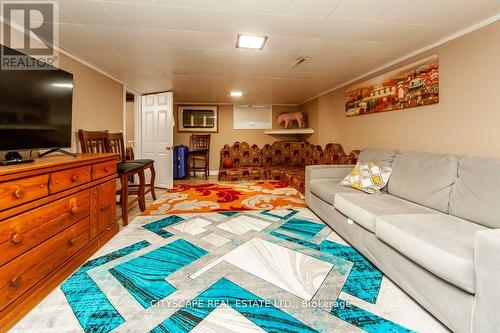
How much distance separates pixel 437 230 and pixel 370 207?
0.56 meters

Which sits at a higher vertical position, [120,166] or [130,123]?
[130,123]

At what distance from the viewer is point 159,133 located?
491cm

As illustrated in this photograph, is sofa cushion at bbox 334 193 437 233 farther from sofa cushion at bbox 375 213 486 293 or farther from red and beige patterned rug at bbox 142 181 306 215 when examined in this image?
red and beige patterned rug at bbox 142 181 306 215

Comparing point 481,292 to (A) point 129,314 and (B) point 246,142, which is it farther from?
(B) point 246,142

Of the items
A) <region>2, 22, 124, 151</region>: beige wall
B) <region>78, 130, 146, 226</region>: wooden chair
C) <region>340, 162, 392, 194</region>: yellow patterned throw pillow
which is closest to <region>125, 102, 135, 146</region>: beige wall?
<region>2, 22, 124, 151</region>: beige wall

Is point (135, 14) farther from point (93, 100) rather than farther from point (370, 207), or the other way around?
point (370, 207)

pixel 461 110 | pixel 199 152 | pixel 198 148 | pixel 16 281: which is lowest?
pixel 16 281

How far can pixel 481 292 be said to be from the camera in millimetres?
1073

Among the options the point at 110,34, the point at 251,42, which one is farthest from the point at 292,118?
the point at 110,34

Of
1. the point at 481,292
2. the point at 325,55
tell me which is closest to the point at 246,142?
the point at 325,55

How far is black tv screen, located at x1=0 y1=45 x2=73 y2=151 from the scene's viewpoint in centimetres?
158

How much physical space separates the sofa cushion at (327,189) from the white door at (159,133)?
3.03 metres

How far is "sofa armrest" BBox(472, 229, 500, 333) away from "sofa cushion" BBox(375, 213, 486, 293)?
7 centimetres
